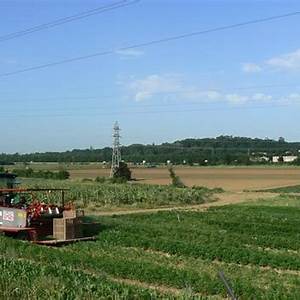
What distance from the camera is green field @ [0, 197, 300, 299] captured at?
444 inches

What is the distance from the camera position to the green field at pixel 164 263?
11281 mm

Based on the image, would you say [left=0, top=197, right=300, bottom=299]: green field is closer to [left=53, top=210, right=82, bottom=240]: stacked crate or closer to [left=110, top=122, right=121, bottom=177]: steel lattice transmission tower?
[left=53, top=210, right=82, bottom=240]: stacked crate

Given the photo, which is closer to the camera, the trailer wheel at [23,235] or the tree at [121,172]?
the trailer wheel at [23,235]

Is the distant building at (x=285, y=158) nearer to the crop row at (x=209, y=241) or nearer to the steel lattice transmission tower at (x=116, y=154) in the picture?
the steel lattice transmission tower at (x=116, y=154)

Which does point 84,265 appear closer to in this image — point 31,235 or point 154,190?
point 31,235

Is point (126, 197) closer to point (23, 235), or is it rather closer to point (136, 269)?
point (23, 235)

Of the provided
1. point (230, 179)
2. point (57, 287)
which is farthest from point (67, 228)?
point (230, 179)

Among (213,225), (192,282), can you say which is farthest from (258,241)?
(192,282)

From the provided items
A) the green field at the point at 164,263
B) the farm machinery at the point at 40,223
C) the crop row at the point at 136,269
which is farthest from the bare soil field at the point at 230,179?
the crop row at the point at 136,269

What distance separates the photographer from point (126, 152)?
198500 mm

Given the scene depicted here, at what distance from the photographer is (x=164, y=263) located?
59.7ft

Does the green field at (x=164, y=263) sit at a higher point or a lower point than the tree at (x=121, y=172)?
lower

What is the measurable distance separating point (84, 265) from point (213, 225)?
1329 cm

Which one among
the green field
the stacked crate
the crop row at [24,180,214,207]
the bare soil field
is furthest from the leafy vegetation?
the bare soil field
